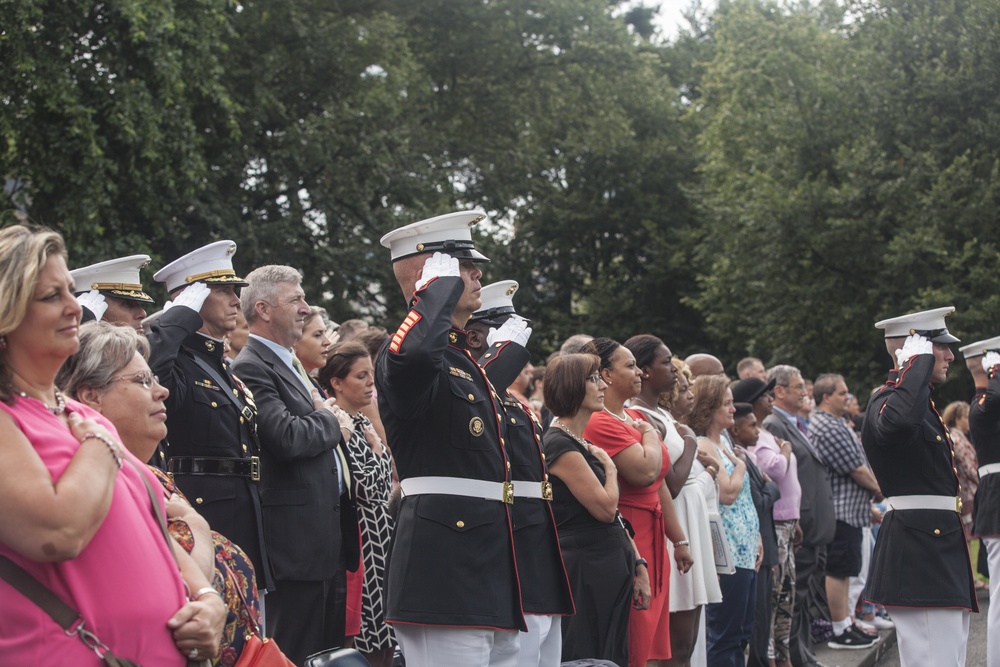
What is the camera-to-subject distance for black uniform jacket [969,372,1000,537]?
27.7 feet

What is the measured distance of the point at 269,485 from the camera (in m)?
5.34

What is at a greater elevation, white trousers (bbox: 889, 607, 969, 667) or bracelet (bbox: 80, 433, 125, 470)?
bracelet (bbox: 80, 433, 125, 470)

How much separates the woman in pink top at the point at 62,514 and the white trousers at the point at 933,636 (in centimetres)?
516

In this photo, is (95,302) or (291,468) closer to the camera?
(95,302)

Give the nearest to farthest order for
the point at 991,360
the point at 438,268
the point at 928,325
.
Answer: the point at 438,268 → the point at 928,325 → the point at 991,360

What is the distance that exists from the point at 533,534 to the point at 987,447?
5.13m

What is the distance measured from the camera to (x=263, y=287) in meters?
5.67

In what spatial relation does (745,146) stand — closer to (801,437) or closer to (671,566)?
(801,437)

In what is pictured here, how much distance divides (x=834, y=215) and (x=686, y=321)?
8.91 meters

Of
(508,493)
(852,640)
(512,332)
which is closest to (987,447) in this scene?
(852,640)

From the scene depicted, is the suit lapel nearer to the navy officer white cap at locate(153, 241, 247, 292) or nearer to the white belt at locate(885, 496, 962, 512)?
the navy officer white cap at locate(153, 241, 247, 292)

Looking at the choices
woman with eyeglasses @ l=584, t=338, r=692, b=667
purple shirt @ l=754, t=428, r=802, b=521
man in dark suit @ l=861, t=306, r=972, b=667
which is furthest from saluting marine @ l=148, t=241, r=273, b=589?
purple shirt @ l=754, t=428, r=802, b=521

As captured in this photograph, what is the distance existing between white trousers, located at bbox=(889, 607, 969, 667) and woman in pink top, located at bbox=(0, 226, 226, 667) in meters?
5.16

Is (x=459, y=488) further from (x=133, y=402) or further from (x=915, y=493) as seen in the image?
(x=915, y=493)
